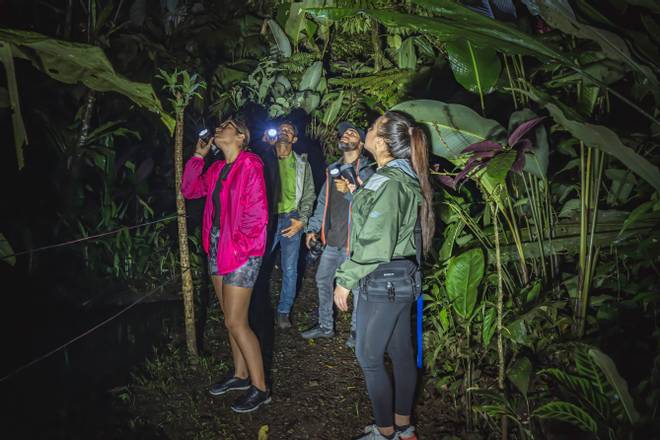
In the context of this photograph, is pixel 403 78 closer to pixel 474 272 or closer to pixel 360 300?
pixel 474 272

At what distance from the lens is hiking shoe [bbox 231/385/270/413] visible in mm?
2834

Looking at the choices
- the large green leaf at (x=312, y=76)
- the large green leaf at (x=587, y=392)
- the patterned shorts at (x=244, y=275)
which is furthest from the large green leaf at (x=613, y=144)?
the large green leaf at (x=312, y=76)

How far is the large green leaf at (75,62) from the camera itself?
135 cm

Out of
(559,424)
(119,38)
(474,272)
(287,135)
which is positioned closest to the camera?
(559,424)

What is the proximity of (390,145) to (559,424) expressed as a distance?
1696 millimetres

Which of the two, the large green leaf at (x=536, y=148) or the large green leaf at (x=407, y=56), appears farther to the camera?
the large green leaf at (x=407, y=56)

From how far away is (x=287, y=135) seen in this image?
4.00 metres

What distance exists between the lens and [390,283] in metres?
2.16

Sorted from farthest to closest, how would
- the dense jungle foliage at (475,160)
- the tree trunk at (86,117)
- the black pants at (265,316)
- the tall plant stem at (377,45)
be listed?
the tall plant stem at (377,45), the tree trunk at (86,117), the black pants at (265,316), the dense jungle foliage at (475,160)

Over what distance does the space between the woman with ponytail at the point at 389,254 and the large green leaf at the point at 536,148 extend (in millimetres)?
509

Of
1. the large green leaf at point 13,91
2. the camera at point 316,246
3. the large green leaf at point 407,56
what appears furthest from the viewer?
the large green leaf at point 407,56

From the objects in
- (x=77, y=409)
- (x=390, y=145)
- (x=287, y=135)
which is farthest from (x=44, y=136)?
(x=390, y=145)

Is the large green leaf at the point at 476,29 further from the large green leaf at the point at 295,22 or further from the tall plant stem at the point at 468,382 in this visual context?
the large green leaf at the point at 295,22

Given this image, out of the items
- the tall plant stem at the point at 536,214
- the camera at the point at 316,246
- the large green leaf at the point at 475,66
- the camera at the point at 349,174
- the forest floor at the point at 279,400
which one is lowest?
the forest floor at the point at 279,400
